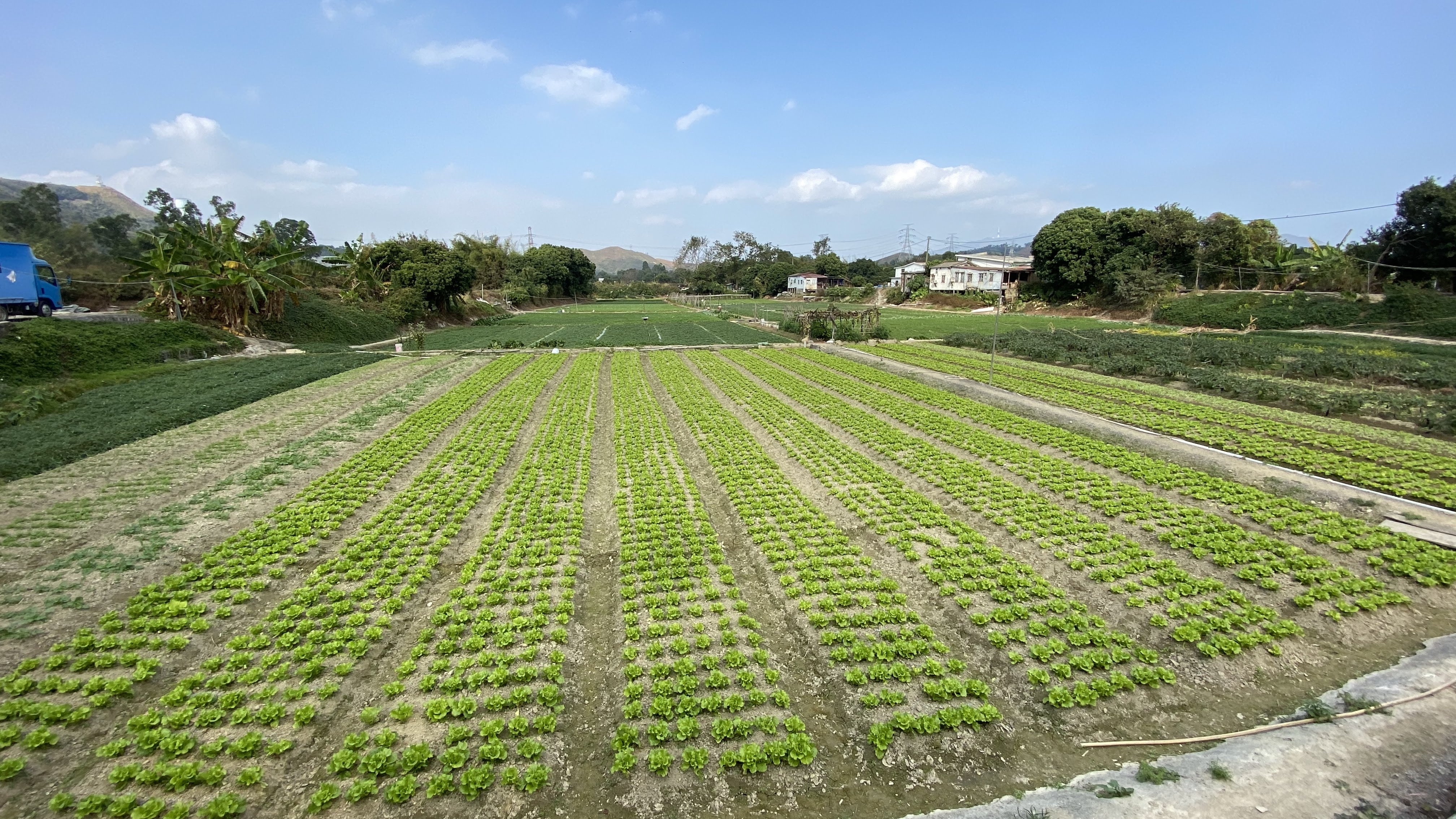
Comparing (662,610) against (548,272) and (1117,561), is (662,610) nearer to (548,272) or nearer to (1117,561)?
(1117,561)

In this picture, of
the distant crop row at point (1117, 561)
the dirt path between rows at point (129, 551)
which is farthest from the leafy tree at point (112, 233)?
the distant crop row at point (1117, 561)

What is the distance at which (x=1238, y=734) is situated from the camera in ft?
20.1

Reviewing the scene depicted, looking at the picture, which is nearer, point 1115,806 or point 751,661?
point 1115,806

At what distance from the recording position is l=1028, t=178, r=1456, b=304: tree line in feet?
131

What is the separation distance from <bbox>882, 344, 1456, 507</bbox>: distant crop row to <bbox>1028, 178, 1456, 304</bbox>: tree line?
3690cm

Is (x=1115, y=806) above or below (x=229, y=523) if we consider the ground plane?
below

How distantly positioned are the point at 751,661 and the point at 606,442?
10.6 meters

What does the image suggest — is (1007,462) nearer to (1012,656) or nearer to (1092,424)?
(1092,424)

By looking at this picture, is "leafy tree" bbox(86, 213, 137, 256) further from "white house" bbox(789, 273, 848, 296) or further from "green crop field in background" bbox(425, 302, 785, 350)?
"white house" bbox(789, 273, 848, 296)

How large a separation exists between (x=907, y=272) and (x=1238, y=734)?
9488 centimetres

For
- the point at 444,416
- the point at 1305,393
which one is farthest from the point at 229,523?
the point at 1305,393

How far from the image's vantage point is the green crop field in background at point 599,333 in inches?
1545

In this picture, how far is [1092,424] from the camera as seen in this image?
17094 millimetres

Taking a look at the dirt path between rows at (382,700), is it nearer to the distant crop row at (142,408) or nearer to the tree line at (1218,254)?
the distant crop row at (142,408)
